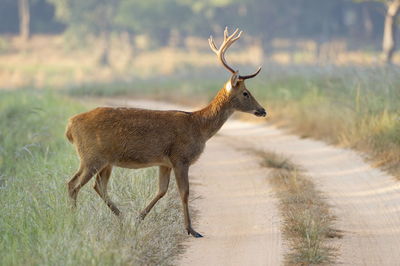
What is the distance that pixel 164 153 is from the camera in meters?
7.90

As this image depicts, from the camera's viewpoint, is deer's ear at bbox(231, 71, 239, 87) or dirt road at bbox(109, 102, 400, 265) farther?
deer's ear at bbox(231, 71, 239, 87)

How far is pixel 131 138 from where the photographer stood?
25.6 ft

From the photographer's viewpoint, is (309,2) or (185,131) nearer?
(185,131)

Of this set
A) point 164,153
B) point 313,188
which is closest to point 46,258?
point 164,153

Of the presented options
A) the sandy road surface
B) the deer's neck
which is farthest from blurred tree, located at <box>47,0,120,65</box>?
the deer's neck

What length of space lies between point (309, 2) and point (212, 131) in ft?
181

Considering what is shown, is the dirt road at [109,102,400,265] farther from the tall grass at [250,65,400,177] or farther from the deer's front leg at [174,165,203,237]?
the tall grass at [250,65,400,177]

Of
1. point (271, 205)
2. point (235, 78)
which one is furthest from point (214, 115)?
point (271, 205)

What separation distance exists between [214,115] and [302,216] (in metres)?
1.48

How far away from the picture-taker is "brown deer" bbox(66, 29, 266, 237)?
7766 mm

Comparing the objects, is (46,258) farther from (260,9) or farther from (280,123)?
(260,9)

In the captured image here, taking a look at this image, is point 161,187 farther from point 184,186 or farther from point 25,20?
point 25,20

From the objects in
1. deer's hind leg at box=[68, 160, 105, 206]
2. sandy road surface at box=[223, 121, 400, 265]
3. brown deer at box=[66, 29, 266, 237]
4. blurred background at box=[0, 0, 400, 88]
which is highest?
brown deer at box=[66, 29, 266, 237]

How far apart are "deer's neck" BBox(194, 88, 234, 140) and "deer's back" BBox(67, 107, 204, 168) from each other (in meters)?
0.33
